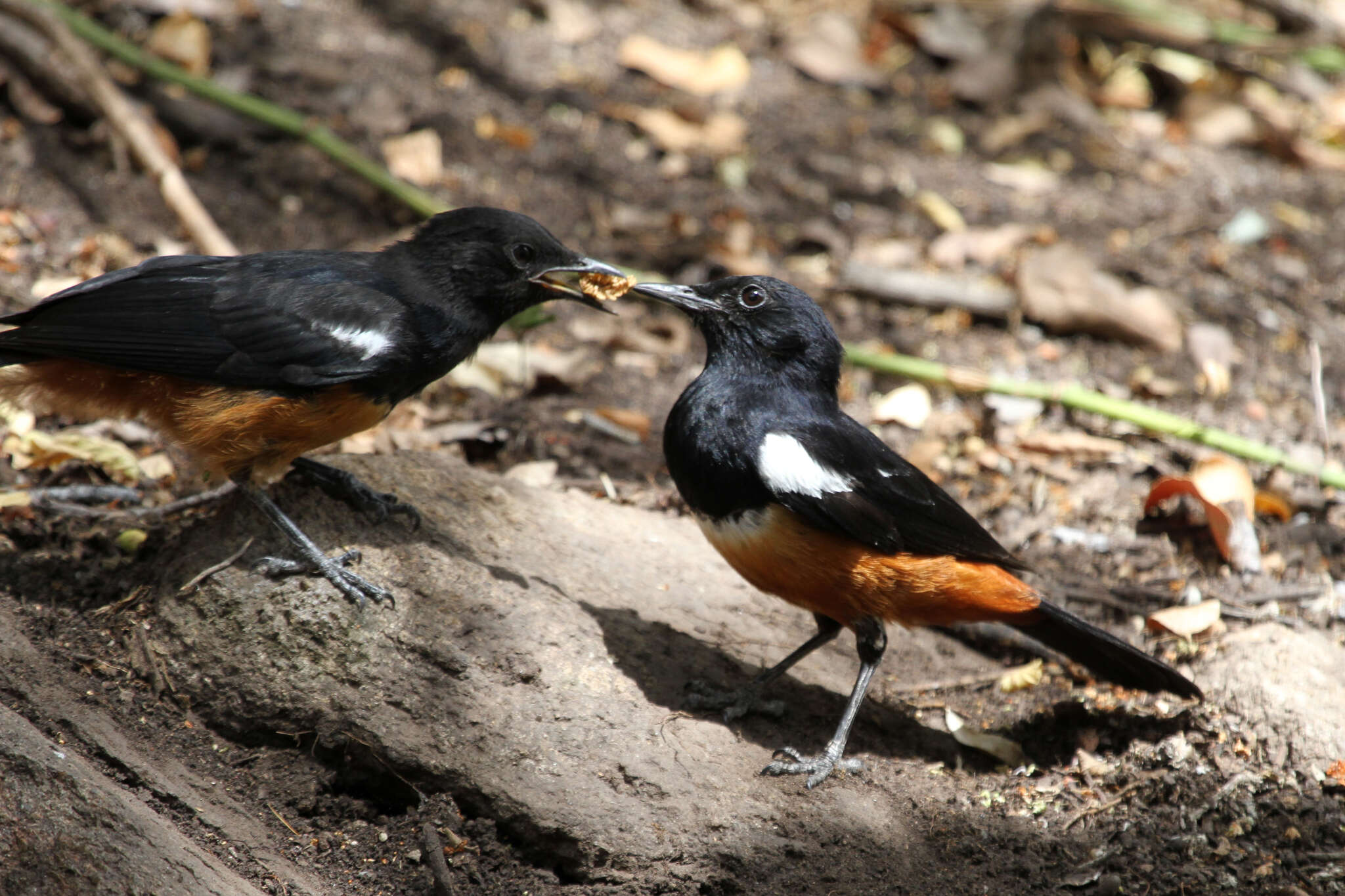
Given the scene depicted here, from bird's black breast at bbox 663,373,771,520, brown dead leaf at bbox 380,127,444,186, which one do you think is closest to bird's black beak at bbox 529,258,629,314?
bird's black breast at bbox 663,373,771,520

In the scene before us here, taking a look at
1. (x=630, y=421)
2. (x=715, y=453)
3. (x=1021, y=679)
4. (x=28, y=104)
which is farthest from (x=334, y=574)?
(x=28, y=104)

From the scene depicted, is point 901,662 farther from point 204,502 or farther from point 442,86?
point 442,86

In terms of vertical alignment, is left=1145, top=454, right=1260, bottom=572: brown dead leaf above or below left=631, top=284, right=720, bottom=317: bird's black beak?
below

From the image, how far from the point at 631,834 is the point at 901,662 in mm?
1663

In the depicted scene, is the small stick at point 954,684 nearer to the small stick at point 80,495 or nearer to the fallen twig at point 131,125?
the small stick at point 80,495

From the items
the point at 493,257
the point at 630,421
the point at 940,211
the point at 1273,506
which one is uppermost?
the point at 493,257

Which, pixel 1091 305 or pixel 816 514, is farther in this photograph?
pixel 1091 305

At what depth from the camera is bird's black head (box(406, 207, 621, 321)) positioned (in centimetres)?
425

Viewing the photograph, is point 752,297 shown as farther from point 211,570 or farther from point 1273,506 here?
point 1273,506

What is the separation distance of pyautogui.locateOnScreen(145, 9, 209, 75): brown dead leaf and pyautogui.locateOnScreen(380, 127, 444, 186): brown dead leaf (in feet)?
3.82

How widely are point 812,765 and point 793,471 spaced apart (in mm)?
953

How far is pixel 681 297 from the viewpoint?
14.1 feet

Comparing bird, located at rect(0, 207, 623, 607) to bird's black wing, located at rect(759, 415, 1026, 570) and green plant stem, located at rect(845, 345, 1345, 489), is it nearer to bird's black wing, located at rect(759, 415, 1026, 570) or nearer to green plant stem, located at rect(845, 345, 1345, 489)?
bird's black wing, located at rect(759, 415, 1026, 570)

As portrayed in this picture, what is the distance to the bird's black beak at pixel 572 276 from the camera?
14.2 feet
